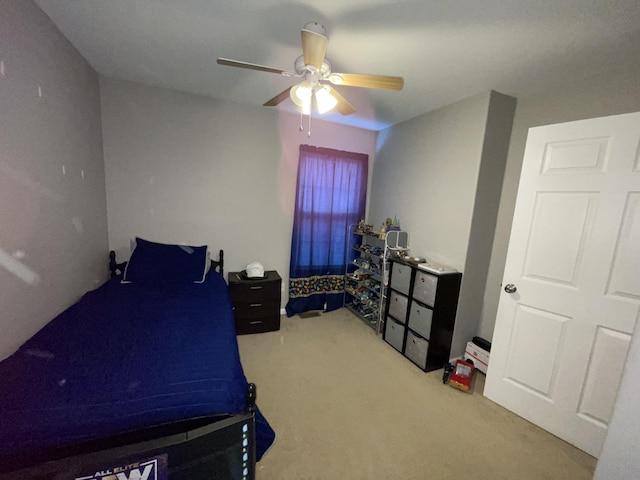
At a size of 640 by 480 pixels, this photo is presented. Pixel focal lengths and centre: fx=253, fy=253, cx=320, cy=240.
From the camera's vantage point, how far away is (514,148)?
221cm

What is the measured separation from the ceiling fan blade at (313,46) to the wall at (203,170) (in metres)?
1.66

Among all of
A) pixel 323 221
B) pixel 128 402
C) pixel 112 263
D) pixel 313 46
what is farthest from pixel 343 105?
pixel 112 263

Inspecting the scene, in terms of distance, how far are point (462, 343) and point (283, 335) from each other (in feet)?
5.87

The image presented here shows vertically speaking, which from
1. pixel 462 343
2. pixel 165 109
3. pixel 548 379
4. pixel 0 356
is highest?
pixel 165 109

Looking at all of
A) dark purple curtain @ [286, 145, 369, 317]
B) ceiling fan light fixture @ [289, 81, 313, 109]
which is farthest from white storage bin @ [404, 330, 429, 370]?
ceiling fan light fixture @ [289, 81, 313, 109]

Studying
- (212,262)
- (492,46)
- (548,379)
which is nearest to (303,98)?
(492,46)

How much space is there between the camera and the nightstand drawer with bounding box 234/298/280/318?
2670 mm

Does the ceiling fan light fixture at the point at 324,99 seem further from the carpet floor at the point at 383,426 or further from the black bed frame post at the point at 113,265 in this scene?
the black bed frame post at the point at 113,265

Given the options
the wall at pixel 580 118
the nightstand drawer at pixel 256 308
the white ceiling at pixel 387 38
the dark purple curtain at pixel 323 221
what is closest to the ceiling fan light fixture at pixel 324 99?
the white ceiling at pixel 387 38

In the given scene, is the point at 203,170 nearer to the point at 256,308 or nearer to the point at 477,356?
the point at 256,308

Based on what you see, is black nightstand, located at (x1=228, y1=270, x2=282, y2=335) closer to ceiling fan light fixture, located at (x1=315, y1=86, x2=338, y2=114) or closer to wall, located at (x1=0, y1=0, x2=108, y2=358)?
wall, located at (x1=0, y1=0, x2=108, y2=358)

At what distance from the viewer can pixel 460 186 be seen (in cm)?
229

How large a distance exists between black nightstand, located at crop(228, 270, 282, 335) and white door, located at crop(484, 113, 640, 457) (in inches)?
81.5

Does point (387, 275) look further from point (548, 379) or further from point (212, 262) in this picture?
point (212, 262)
